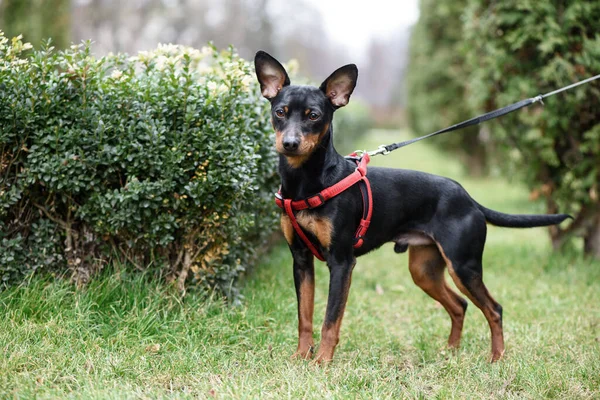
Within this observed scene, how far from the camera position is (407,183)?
3896 mm

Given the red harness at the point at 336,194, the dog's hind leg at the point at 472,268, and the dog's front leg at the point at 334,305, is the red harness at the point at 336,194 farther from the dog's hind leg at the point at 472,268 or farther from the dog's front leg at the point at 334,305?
the dog's hind leg at the point at 472,268

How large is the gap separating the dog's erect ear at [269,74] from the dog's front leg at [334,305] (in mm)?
1131

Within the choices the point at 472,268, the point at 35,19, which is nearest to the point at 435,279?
the point at 472,268

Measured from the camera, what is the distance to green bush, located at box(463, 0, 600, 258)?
6.12 m

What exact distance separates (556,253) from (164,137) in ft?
16.9

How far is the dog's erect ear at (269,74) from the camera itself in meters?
3.60

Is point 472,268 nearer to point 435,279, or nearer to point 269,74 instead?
point 435,279

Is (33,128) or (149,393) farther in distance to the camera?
(33,128)

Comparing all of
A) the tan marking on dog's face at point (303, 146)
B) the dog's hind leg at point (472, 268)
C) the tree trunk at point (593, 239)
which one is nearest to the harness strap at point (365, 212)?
the tan marking on dog's face at point (303, 146)

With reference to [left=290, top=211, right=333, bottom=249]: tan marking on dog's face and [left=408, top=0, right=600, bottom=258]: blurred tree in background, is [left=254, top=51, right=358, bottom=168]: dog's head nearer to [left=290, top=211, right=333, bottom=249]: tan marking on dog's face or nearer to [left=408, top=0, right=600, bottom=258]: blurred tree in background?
Answer: [left=290, top=211, right=333, bottom=249]: tan marking on dog's face

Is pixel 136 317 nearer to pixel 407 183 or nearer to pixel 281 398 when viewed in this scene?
pixel 281 398

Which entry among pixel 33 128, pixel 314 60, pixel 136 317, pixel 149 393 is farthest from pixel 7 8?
pixel 314 60

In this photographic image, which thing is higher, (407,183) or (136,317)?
(407,183)

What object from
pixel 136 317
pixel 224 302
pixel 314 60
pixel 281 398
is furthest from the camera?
pixel 314 60
